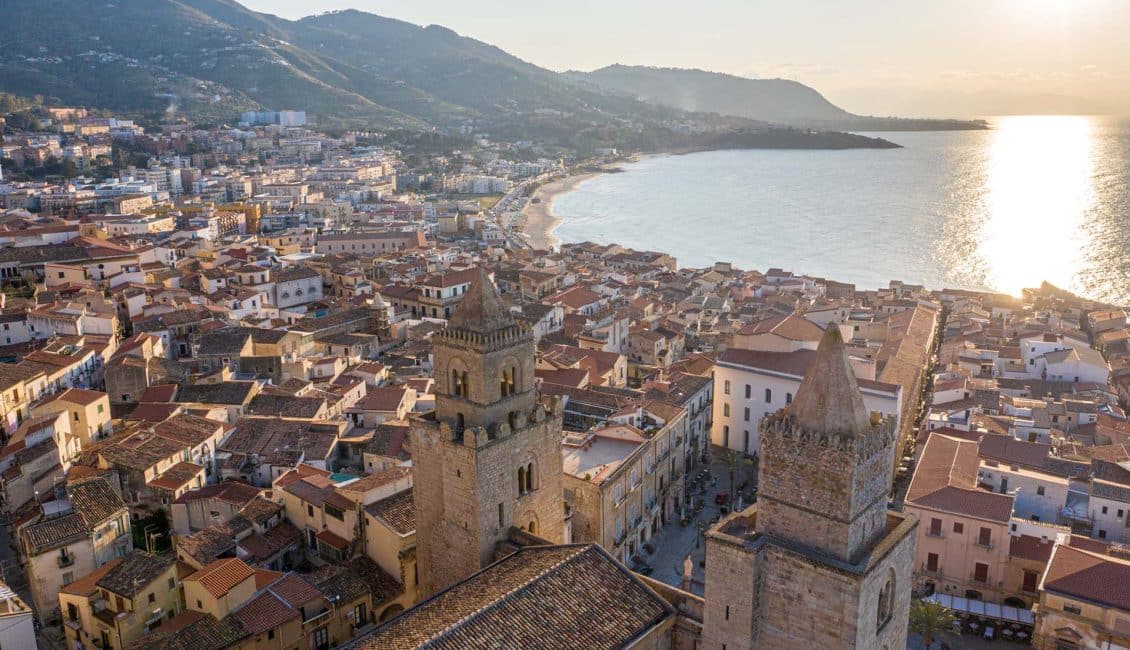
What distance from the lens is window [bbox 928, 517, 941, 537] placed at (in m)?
29.8

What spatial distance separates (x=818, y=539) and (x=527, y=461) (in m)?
8.62

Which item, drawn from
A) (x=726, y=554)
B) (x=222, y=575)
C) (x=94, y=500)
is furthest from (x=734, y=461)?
(x=94, y=500)

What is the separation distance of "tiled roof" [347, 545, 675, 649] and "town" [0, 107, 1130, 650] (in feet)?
0.21

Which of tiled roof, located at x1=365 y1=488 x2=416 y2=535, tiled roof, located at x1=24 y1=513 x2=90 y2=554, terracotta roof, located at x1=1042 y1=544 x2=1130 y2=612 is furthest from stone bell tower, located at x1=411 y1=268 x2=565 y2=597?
terracotta roof, located at x1=1042 y1=544 x2=1130 y2=612

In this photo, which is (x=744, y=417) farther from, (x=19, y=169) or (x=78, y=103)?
(x=78, y=103)

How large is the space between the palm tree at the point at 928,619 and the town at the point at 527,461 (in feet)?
0.53

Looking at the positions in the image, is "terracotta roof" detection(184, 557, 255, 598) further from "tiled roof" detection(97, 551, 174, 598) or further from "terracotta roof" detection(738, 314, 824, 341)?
"terracotta roof" detection(738, 314, 824, 341)

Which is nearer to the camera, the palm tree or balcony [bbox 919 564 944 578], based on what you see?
the palm tree

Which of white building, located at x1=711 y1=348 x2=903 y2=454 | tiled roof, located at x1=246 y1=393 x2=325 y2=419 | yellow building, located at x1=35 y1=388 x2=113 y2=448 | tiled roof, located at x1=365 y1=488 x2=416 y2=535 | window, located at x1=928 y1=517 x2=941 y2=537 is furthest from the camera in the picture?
white building, located at x1=711 y1=348 x2=903 y2=454

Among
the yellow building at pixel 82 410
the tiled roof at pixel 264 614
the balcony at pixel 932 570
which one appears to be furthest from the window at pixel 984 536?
the yellow building at pixel 82 410

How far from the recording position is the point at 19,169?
12056 centimetres

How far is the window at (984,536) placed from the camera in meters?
29.0

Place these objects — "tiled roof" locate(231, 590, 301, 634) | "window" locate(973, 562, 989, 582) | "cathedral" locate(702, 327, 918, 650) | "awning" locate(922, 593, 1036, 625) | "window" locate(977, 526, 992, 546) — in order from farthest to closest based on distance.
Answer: "window" locate(973, 562, 989, 582) < "window" locate(977, 526, 992, 546) < "awning" locate(922, 593, 1036, 625) < "tiled roof" locate(231, 590, 301, 634) < "cathedral" locate(702, 327, 918, 650)

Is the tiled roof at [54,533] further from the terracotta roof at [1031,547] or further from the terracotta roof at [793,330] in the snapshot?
the terracotta roof at [1031,547]
